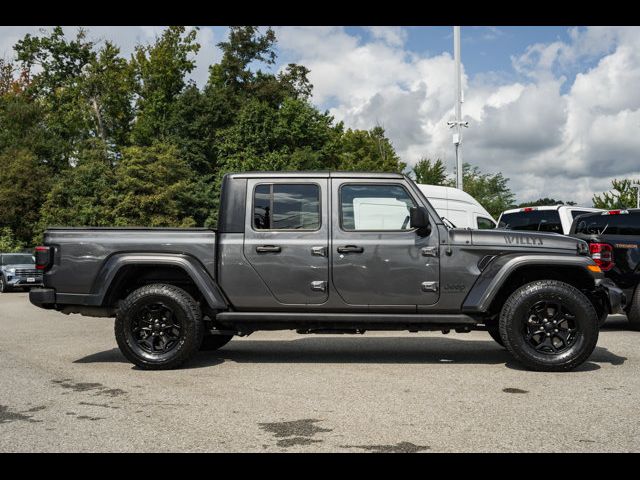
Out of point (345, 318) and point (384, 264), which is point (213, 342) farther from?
point (384, 264)

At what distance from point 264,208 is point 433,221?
1.81 meters

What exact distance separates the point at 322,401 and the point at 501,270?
2.40 meters

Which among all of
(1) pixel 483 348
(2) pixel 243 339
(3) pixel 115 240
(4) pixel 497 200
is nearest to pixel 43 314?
(2) pixel 243 339

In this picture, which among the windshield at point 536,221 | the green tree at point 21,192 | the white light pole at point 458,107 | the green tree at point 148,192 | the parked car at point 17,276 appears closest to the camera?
the windshield at point 536,221

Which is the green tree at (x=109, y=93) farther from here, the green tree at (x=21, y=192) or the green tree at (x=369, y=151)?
the green tree at (x=369, y=151)

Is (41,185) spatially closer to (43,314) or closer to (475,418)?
(43,314)

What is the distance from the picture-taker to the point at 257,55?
52.8 metres

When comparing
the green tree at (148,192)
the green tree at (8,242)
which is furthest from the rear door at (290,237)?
the green tree at (8,242)

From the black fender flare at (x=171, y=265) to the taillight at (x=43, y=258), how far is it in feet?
1.94

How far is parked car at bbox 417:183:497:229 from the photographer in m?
14.4

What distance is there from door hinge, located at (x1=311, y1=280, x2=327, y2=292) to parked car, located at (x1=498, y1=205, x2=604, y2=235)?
688 cm

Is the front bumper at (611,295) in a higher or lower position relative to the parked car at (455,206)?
lower

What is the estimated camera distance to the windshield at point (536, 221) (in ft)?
41.9

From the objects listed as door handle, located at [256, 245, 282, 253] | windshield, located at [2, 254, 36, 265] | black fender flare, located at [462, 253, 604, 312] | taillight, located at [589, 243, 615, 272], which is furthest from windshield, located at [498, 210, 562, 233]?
windshield, located at [2, 254, 36, 265]
